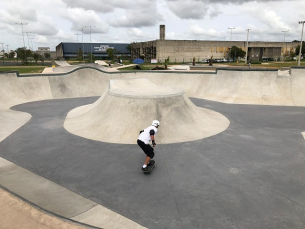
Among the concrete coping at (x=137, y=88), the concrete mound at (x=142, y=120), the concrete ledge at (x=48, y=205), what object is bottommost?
the concrete ledge at (x=48, y=205)

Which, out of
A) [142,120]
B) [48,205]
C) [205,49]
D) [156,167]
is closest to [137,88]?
[142,120]

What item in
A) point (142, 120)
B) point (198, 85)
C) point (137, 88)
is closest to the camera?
point (142, 120)

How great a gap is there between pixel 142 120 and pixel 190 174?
4.35 meters

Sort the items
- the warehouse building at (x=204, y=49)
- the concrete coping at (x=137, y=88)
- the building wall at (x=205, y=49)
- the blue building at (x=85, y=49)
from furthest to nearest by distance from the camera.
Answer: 1. the blue building at (x=85, y=49)
2. the warehouse building at (x=204, y=49)
3. the building wall at (x=205, y=49)
4. the concrete coping at (x=137, y=88)

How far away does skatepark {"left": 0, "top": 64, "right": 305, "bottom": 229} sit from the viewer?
16.8 feet

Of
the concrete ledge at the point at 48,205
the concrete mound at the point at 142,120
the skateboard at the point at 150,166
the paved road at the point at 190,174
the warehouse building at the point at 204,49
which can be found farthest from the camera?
the warehouse building at the point at 204,49

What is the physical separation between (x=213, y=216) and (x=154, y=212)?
1.38 meters

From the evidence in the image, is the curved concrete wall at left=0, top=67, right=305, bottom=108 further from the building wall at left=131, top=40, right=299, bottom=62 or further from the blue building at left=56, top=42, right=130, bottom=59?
the blue building at left=56, top=42, right=130, bottom=59

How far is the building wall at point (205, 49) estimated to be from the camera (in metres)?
81.1

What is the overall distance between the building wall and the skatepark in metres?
68.0

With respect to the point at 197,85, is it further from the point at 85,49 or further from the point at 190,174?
the point at 85,49

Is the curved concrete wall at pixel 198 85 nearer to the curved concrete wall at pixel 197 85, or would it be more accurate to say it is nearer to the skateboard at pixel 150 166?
the curved concrete wall at pixel 197 85

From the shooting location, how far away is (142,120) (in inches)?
423

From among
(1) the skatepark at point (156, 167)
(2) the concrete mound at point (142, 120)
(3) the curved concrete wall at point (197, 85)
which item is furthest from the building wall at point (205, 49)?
(2) the concrete mound at point (142, 120)
